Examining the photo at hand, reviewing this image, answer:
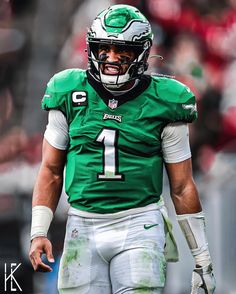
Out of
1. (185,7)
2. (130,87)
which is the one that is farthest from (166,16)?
(130,87)

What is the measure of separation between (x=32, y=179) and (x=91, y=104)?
3807 mm

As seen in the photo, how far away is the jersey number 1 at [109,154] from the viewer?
5.23 metres

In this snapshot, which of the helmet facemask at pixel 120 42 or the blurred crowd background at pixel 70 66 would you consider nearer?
the helmet facemask at pixel 120 42

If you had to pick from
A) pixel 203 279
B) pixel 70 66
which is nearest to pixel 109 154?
pixel 203 279

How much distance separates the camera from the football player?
518cm

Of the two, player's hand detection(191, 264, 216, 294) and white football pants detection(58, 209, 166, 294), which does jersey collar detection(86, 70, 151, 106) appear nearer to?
white football pants detection(58, 209, 166, 294)

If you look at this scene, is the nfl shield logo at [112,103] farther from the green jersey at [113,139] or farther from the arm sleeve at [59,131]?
the arm sleeve at [59,131]

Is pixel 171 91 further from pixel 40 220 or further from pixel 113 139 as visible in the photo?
pixel 40 220

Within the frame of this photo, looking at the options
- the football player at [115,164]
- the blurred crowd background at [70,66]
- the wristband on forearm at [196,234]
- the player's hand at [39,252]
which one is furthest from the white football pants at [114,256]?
the blurred crowd background at [70,66]

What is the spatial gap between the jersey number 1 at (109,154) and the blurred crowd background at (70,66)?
3.72 metres

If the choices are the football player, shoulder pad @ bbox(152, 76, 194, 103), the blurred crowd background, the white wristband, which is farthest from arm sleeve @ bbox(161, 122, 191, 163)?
the blurred crowd background

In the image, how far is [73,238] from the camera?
17.2 feet

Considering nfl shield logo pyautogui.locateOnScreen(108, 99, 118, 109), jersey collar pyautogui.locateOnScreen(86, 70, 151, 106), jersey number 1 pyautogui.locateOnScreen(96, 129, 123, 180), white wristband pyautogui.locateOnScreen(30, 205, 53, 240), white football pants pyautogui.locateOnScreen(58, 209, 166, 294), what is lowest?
white football pants pyautogui.locateOnScreen(58, 209, 166, 294)

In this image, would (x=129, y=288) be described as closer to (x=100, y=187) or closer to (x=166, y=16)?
(x=100, y=187)
